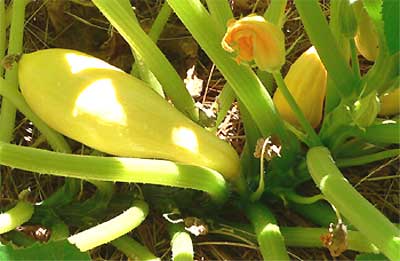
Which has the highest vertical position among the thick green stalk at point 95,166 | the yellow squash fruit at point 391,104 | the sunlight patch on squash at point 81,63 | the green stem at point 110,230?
the yellow squash fruit at point 391,104

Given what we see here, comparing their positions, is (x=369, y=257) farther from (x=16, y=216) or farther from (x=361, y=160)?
(x=16, y=216)

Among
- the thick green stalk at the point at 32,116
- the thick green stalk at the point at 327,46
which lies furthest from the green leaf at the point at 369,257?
the thick green stalk at the point at 32,116

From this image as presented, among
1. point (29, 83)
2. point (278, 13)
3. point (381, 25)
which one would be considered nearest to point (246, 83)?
point (278, 13)

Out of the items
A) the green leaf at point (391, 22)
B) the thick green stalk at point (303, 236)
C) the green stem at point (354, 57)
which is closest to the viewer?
the green leaf at point (391, 22)

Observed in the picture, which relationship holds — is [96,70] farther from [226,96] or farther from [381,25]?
[381,25]

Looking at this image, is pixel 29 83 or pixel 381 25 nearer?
pixel 381 25

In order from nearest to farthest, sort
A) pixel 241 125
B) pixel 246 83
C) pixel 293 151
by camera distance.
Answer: pixel 246 83, pixel 293 151, pixel 241 125

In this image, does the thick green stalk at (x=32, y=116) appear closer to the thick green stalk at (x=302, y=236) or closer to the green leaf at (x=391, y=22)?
the thick green stalk at (x=302, y=236)
